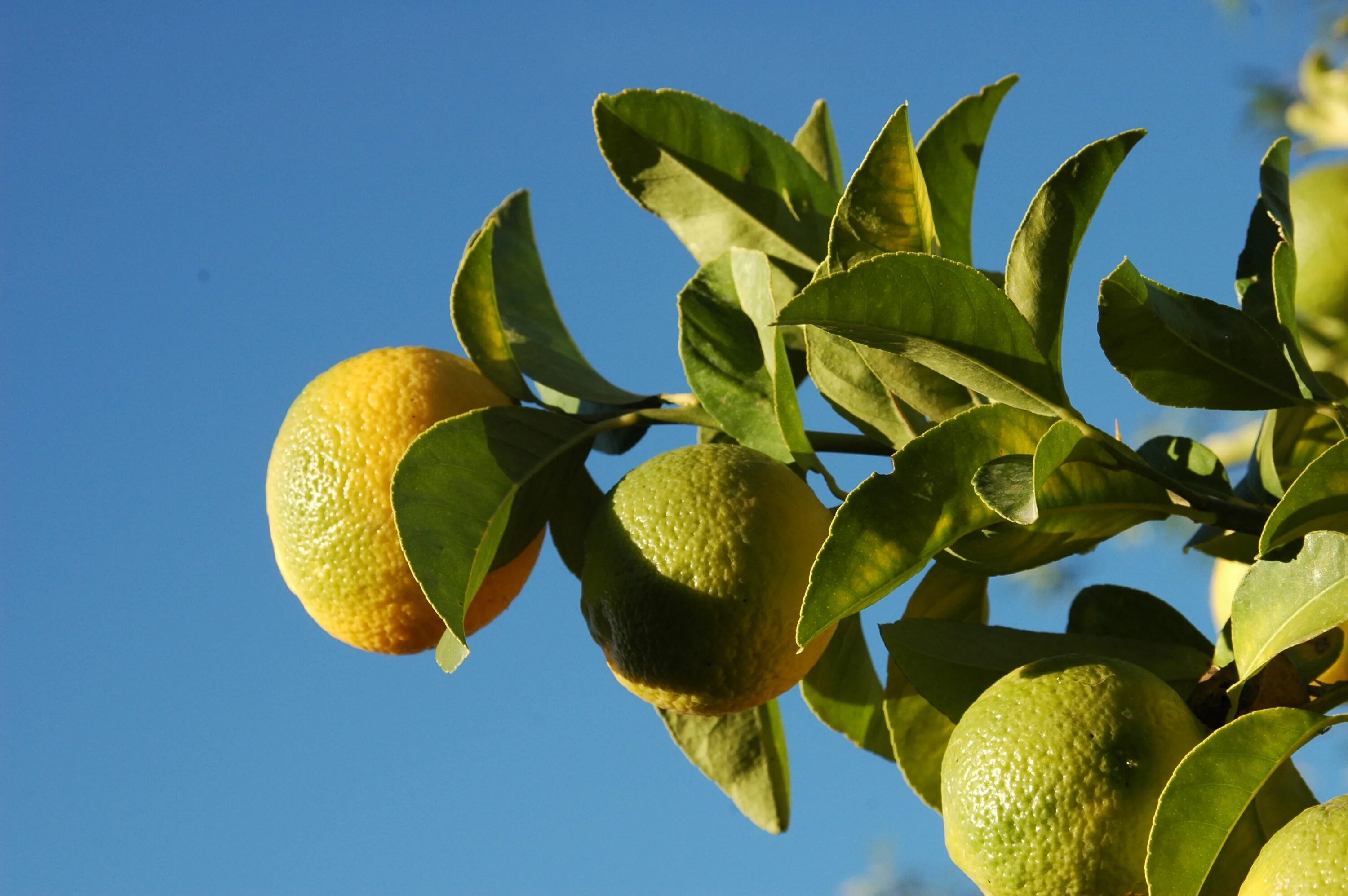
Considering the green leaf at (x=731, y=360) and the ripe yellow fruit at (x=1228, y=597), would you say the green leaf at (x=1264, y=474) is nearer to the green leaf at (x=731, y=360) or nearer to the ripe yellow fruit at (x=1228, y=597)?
the ripe yellow fruit at (x=1228, y=597)

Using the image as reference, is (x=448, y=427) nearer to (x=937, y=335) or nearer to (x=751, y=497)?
(x=751, y=497)

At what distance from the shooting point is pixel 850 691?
3.99ft

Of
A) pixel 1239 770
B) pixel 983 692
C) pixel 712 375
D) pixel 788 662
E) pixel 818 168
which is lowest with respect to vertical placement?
pixel 1239 770

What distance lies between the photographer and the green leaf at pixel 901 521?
82cm

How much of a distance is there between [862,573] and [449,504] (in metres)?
0.32

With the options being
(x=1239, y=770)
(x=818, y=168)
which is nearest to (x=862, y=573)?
(x=1239, y=770)

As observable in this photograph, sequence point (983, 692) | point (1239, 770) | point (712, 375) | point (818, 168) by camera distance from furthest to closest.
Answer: point (818, 168)
point (712, 375)
point (983, 692)
point (1239, 770)

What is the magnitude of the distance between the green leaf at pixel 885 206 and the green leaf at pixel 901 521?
145 millimetres

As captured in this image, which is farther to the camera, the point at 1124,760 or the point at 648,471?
the point at 648,471

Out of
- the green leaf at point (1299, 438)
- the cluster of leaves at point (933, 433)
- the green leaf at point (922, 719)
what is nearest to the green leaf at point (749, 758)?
the cluster of leaves at point (933, 433)

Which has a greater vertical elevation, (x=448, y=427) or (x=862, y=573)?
(x=448, y=427)

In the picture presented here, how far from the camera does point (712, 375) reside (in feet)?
3.42

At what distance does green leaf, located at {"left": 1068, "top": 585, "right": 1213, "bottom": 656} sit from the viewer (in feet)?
3.33

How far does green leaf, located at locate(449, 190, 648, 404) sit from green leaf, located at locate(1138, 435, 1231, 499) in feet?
1.48
